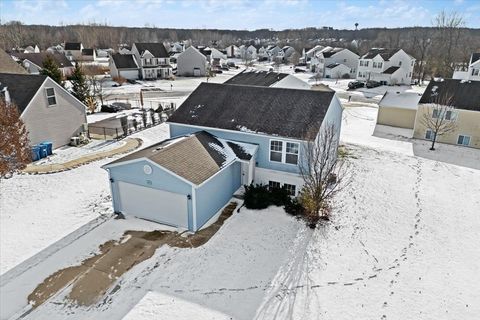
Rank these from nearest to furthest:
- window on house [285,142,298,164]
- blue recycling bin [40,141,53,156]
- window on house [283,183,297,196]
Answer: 1. window on house [285,142,298,164]
2. window on house [283,183,297,196]
3. blue recycling bin [40,141,53,156]

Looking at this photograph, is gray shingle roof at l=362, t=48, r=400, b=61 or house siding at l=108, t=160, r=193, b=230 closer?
house siding at l=108, t=160, r=193, b=230

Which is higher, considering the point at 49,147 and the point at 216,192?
the point at 49,147

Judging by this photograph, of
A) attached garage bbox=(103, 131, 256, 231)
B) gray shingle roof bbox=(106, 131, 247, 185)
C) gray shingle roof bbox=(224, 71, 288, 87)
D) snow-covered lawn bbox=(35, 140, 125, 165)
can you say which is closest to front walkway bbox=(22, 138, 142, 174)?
snow-covered lawn bbox=(35, 140, 125, 165)

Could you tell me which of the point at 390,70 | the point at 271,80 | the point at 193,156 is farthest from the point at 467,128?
the point at 390,70

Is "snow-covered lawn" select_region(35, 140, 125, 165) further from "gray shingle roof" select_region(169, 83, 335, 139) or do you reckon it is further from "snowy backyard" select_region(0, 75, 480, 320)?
"gray shingle roof" select_region(169, 83, 335, 139)

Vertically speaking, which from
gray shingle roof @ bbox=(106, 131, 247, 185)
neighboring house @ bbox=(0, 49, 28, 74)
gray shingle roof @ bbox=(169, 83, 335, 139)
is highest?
neighboring house @ bbox=(0, 49, 28, 74)

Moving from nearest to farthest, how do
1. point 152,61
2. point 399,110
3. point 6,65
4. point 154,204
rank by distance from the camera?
point 154,204 → point 399,110 → point 6,65 → point 152,61

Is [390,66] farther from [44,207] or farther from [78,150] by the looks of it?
[44,207]

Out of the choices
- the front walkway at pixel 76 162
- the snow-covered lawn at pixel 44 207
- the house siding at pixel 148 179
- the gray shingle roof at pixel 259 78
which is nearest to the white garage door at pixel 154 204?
the house siding at pixel 148 179
